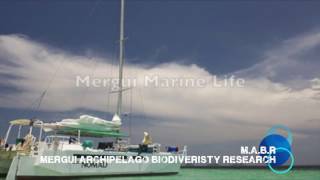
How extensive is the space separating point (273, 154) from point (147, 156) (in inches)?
383

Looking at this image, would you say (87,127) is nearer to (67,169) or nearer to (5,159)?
(67,169)

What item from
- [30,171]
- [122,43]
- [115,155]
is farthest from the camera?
[122,43]

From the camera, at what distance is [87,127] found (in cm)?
2720

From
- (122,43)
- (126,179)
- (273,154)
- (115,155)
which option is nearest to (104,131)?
(115,155)

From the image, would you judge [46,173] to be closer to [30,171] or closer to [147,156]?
[30,171]

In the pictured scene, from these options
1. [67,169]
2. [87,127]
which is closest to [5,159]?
[67,169]

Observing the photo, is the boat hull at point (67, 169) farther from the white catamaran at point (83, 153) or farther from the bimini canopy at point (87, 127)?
the bimini canopy at point (87, 127)

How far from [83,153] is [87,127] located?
222 cm

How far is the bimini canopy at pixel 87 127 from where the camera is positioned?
26.0 m

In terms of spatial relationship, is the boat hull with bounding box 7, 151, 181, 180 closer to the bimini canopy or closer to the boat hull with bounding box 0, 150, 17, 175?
the boat hull with bounding box 0, 150, 17, 175

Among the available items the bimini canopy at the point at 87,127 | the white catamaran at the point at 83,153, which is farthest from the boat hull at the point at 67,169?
the bimini canopy at the point at 87,127

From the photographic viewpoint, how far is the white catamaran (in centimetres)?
2305

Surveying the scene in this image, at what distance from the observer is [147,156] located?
101 ft

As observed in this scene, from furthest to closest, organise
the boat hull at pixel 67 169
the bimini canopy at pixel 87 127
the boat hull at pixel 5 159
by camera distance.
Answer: the bimini canopy at pixel 87 127, the boat hull at pixel 5 159, the boat hull at pixel 67 169
